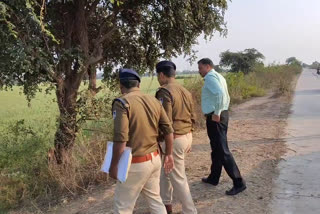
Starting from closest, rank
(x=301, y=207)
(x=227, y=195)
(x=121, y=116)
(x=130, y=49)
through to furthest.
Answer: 1. (x=121, y=116)
2. (x=301, y=207)
3. (x=227, y=195)
4. (x=130, y=49)

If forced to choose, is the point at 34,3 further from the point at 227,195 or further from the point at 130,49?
the point at 227,195

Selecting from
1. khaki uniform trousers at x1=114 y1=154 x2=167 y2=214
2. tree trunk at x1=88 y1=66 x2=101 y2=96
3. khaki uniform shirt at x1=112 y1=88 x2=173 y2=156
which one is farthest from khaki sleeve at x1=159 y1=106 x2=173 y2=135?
tree trunk at x1=88 y1=66 x2=101 y2=96

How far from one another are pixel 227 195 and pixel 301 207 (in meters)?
0.96

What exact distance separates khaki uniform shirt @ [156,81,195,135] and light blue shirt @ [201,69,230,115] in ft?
1.40

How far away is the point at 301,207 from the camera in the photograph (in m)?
4.56

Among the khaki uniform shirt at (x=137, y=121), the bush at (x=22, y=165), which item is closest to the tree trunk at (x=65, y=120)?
the bush at (x=22, y=165)

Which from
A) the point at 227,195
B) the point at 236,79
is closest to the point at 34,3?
the point at 227,195

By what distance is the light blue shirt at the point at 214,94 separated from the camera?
15.5ft

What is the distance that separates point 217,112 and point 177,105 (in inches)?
27.0

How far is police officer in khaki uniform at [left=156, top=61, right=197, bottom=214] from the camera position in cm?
417

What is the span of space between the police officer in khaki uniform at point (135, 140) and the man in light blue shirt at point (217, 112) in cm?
137

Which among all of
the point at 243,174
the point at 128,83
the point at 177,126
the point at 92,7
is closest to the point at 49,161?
the point at 92,7

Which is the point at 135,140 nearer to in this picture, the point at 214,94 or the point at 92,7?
the point at 214,94

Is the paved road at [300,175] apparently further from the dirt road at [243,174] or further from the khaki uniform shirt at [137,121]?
the khaki uniform shirt at [137,121]
